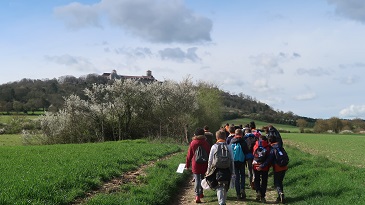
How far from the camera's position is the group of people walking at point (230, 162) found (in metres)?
9.65

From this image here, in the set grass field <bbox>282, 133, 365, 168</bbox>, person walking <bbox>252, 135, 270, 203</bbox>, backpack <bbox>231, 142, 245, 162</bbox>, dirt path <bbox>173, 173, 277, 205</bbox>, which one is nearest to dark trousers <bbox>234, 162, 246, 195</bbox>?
backpack <bbox>231, 142, 245, 162</bbox>

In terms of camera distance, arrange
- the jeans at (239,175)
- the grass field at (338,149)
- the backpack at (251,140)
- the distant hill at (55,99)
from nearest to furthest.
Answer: the jeans at (239,175)
the backpack at (251,140)
the grass field at (338,149)
the distant hill at (55,99)

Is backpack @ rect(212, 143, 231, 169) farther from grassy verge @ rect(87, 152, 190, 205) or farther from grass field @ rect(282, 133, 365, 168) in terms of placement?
grass field @ rect(282, 133, 365, 168)

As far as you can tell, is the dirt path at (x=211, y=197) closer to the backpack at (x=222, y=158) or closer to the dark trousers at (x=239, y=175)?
the dark trousers at (x=239, y=175)

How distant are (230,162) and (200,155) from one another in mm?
1556

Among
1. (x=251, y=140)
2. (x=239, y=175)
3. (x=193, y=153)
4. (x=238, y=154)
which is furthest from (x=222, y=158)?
(x=251, y=140)

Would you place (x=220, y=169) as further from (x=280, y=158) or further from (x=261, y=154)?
(x=280, y=158)

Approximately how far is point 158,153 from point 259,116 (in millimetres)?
85025

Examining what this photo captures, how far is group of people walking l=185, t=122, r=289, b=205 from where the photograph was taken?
965cm

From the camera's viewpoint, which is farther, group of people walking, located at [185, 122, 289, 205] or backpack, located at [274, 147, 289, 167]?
backpack, located at [274, 147, 289, 167]

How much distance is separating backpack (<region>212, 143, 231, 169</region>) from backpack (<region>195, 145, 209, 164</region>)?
1343 mm

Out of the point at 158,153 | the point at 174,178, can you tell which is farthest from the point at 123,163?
the point at 158,153

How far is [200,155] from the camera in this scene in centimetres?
1105

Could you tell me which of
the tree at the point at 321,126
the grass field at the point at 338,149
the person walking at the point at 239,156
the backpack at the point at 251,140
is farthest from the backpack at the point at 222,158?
the tree at the point at 321,126
